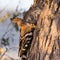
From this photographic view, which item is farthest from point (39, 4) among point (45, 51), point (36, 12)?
point (45, 51)

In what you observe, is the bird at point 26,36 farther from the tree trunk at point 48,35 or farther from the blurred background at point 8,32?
the blurred background at point 8,32

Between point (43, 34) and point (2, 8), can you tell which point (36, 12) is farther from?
point (2, 8)

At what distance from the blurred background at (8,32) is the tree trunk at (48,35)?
38.7 inches

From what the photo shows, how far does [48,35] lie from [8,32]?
1096mm

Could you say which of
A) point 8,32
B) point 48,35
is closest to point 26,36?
point 48,35

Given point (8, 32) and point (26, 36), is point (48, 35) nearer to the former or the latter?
point (26, 36)

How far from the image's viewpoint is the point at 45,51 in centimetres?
41

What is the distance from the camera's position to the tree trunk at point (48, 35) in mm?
390

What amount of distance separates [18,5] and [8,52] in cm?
40

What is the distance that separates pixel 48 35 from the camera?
1.35 feet

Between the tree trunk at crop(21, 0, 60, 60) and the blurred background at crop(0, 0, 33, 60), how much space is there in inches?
38.7

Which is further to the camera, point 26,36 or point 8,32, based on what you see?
point 8,32

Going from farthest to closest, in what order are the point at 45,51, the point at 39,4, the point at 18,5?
the point at 18,5, the point at 39,4, the point at 45,51

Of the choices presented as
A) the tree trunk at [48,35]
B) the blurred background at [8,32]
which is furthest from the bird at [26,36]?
the blurred background at [8,32]
